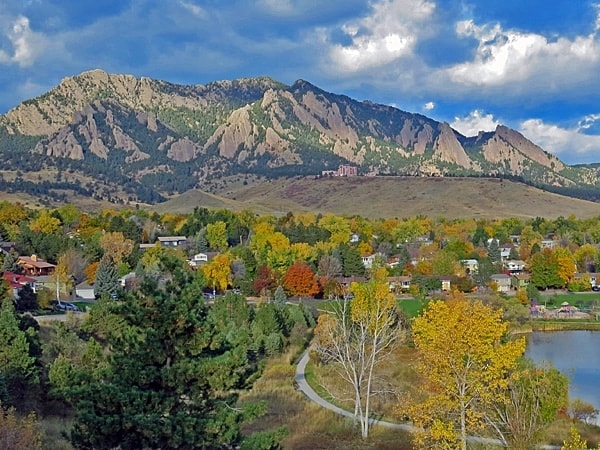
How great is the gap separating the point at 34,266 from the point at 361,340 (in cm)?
5256

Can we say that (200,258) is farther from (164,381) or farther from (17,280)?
(164,381)

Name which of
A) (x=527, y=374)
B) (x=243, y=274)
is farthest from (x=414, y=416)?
(x=243, y=274)

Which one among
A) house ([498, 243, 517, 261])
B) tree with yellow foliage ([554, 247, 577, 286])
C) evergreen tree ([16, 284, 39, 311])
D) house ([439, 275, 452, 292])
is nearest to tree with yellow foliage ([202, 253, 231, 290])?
evergreen tree ([16, 284, 39, 311])

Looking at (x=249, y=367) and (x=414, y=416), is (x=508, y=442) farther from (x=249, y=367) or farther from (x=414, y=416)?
(x=249, y=367)

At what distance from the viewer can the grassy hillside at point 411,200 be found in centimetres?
15788

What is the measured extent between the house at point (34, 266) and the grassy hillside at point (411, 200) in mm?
93673

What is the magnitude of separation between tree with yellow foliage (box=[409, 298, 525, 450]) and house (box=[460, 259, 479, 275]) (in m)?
61.2

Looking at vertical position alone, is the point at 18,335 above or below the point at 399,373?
above

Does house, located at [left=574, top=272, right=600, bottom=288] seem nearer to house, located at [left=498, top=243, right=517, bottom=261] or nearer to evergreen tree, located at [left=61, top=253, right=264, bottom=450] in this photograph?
house, located at [left=498, top=243, right=517, bottom=261]

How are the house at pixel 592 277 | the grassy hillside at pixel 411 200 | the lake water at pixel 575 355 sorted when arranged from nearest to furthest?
1. the lake water at pixel 575 355
2. the house at pixel 592 277
3. the grassy hillside at pixel 411 200

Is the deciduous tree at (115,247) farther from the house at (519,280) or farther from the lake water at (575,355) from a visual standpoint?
the house at (519,280)

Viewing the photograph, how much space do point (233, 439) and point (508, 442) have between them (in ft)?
32.3

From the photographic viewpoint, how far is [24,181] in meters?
185

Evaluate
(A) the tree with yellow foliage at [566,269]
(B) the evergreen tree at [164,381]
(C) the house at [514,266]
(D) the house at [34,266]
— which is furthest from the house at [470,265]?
(B) the evergreen tree at [164,381]
